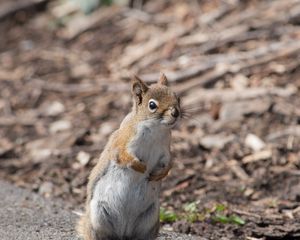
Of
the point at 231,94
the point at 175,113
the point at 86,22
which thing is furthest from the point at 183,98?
the point at 175,113

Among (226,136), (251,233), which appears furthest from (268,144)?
(251,233)

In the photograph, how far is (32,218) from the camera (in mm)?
6062

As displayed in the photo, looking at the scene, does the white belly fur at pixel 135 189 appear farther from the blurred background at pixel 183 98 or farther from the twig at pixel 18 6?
the twig at pixel 18 6

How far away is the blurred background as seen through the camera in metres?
6.89

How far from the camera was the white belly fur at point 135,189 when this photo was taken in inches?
194

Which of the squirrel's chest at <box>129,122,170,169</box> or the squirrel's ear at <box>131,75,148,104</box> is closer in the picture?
the squirrel's chest at <box>129,122,170,169</box>

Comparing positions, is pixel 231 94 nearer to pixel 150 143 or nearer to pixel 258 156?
pixel 258 156

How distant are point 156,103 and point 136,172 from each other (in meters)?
0.44

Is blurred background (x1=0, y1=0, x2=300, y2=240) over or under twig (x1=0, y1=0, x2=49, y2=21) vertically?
under

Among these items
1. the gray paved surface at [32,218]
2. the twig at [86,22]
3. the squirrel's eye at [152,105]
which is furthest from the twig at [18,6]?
the squirrel's eye at [152,105]

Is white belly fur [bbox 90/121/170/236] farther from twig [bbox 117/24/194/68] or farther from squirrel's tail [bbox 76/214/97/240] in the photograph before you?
twig [bbox 117/24/194/68]

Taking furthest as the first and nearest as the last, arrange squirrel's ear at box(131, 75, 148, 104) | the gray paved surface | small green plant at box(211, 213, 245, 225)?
small green plant at box(211, 213, 245, 225) < the gray paved surface < squirrel's ear at box(131, 75, 148, 104)

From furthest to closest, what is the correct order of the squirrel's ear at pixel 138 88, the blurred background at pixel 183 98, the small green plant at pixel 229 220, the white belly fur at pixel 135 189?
the blurred background at pixel 183 98, the small green plant at pixel 229 220, the squirrel's ear at pixel 138 88, the white belly fur at pixel 135 189

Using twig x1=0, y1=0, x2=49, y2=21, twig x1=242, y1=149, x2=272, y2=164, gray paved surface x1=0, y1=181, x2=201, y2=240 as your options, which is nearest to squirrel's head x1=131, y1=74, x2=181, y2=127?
gray paved surface x1=0, y1=181, x2=201, y2=240
